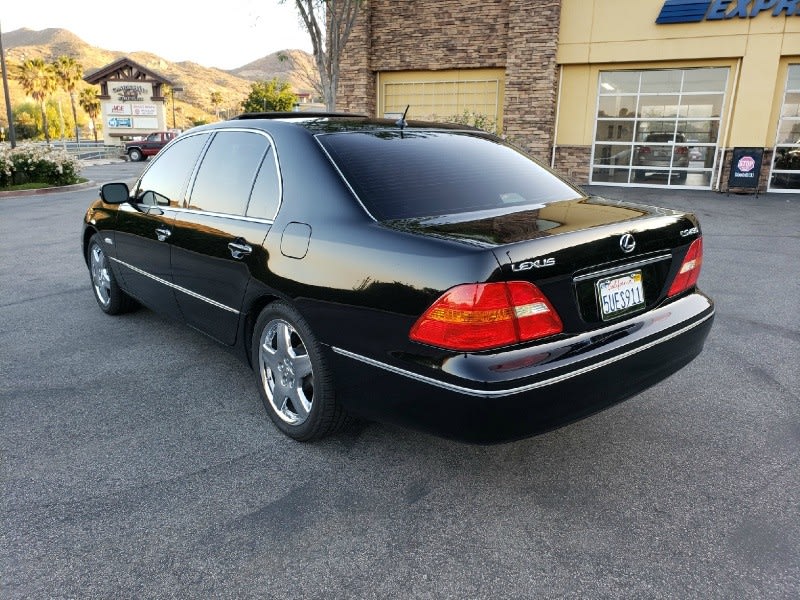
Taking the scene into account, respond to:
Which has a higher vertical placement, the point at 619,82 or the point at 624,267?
the point at 619,82

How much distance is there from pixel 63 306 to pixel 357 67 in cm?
1540

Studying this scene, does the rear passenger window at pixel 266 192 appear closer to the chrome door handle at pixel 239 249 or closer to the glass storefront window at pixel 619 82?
the chrome door handle at pixel 239 249

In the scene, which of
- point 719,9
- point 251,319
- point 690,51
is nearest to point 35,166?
point 251,319

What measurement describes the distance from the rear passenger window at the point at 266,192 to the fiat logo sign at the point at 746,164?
16.2 m

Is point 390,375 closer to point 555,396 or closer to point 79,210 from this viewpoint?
point 555,396

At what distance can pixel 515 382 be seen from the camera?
90.0 inches

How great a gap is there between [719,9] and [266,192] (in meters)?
16.8

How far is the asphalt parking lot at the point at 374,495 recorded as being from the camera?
87.5 inches

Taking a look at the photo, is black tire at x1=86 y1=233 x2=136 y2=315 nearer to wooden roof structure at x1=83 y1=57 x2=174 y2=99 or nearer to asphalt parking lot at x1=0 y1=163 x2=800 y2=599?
asphalt parking lot at x1=0 y1=163 x2=800 y2=599

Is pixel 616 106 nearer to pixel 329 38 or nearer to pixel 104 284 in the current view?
pixel 329 38

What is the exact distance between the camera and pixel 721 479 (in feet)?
9.33

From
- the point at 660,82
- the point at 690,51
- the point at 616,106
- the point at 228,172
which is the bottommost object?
the point at 228,172

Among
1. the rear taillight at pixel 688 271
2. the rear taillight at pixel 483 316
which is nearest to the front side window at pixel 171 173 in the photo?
the rear taillight at pixel 483 316

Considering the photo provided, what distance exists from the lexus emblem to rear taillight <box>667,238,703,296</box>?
1.51ft
